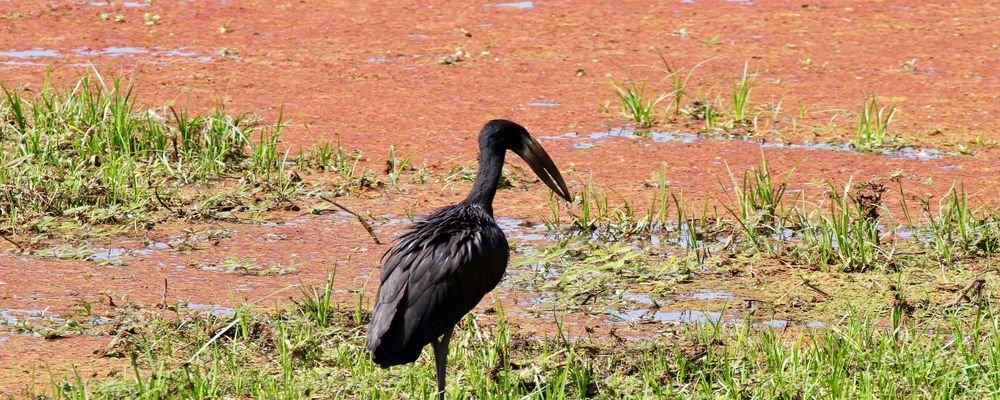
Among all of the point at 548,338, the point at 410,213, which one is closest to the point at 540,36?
the point at 410,213

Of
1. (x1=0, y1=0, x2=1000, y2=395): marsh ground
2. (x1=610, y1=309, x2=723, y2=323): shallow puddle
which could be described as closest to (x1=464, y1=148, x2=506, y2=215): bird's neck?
(x1=0, y1=0, x2=1000, y2=395): marsh ground

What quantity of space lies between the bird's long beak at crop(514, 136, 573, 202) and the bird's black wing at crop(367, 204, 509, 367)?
662 millimetres

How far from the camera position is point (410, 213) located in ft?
24.2

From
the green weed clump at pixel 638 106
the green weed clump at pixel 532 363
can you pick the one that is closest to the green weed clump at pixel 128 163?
the green weed clump at pixel 532 363

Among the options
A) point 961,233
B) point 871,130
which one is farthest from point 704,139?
point 961,233

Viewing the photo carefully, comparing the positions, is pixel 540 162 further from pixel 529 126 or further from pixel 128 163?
pixel 529 126

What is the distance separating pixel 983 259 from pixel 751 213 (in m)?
1.12

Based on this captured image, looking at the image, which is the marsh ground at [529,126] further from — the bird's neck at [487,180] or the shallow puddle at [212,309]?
the bird's neck at [487,180]

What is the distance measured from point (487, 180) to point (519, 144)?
0.36m

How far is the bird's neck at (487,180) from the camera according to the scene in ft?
17.5

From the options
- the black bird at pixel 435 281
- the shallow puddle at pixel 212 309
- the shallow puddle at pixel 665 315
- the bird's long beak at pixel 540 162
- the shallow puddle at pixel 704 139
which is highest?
the bird's long beak at pixel 540 162

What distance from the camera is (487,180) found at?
5.36 metres

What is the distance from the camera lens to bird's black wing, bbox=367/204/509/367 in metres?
4.50

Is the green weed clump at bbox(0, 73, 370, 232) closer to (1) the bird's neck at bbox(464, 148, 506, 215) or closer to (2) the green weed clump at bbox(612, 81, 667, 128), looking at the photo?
(2) the green weed clump at bbox(612, 81, 667, 128)
